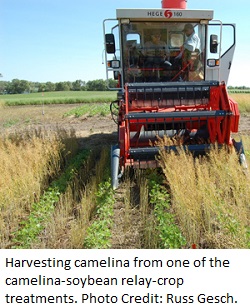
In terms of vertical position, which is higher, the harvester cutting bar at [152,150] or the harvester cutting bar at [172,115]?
the harvester cutting bar at [172,115]

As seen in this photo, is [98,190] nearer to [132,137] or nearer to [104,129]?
[132,137]

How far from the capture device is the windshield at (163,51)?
5.47 m

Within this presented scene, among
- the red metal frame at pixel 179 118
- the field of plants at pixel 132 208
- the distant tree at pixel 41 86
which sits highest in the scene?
the distant tree at pixel 41 86

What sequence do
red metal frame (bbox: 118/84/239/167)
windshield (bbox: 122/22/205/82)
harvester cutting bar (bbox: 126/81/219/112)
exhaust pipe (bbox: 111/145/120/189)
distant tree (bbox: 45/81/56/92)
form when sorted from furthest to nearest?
distant tree (bbox: 45/81/56/92)
windshield (bbox: 122/22/205/82)
harvester cutting bar (bbox: 126/81/219/112)
red metal frame (bbox: 118/84/239/167)
exhaust pipe (bbox: 111/145/120/189)

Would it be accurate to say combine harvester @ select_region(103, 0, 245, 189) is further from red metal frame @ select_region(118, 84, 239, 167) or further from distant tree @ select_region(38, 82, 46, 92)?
distant tree @ select_region(38, 82, 46, 92)

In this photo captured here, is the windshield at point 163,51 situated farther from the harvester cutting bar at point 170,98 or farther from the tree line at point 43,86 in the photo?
the tree line at point 43,86

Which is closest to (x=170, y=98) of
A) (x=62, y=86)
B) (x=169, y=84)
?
(x=169, y=84)

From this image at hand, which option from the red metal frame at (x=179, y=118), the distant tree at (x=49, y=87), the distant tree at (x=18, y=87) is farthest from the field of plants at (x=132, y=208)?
the distant tree at (x=18, y=87)

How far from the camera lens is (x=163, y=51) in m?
5.59

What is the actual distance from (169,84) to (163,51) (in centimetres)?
133

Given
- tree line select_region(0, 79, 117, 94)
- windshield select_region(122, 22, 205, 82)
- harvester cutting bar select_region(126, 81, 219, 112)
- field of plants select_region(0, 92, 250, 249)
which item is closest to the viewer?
field of plants select_region(0, 92, 250, 249)

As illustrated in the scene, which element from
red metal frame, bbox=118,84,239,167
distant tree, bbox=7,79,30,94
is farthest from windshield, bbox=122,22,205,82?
distant tree, bbox=7,79,30,94

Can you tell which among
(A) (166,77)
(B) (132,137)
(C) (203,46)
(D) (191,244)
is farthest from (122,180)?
(C) (203,46)

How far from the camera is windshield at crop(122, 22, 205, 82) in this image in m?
5.47
